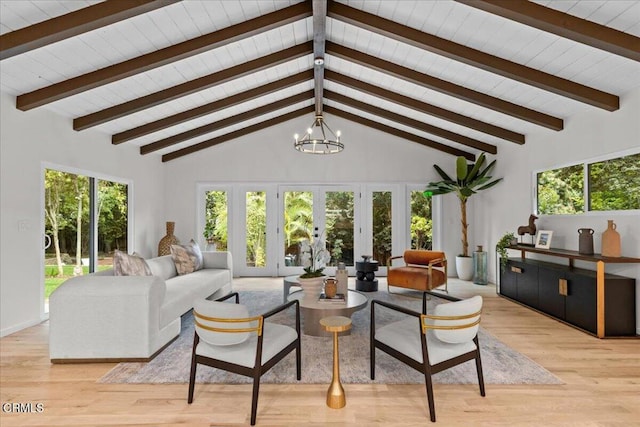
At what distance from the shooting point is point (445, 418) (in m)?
2.18

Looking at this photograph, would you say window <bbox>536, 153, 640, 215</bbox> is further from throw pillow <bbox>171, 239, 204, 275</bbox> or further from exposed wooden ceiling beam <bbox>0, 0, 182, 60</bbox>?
throw pillow <bbox>171, 239, 204, 275</bbox>

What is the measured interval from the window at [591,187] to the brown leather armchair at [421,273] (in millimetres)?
1784

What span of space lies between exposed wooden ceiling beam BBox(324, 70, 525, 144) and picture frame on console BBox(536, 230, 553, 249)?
161 centimetres

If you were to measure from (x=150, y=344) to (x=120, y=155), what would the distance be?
4087 millimetres

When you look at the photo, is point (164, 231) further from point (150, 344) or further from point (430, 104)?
point (430, 104)

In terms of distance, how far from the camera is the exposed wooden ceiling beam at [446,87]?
4617mm

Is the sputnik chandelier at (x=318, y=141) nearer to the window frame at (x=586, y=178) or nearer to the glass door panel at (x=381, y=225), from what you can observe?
the glass door panel at (x=381, y=225)

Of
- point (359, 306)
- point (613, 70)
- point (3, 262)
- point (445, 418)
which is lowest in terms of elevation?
point (445, 418)

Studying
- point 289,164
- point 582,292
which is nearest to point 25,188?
point 289,164

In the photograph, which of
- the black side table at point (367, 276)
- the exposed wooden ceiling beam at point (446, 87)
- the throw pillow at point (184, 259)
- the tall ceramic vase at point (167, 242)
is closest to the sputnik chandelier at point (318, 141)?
the exposed wooden ceiling beam at point (446, 87)

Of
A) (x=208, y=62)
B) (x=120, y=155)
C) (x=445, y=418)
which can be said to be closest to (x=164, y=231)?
(x=120, y=155)

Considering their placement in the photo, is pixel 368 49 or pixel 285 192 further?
pixel 285 192

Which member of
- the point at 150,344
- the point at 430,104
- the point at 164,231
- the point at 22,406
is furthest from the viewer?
the point at 164,231

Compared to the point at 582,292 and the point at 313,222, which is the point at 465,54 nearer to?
the point at 582,292
